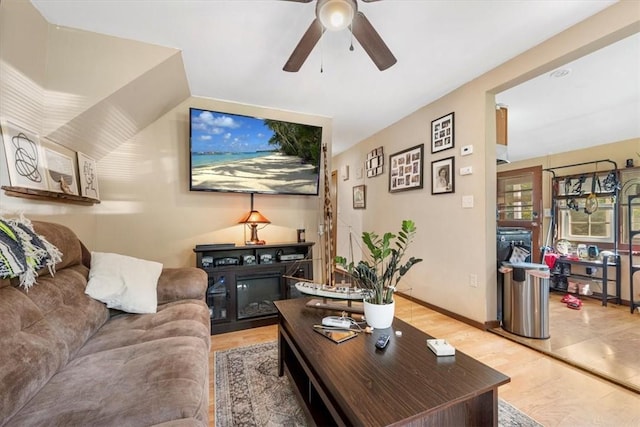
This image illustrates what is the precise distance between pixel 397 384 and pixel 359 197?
13.0ft

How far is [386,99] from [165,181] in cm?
256

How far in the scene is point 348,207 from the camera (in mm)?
5137

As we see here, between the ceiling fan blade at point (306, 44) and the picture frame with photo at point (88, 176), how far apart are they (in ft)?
5.98

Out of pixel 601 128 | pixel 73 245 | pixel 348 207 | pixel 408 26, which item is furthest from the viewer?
pixel 348 207

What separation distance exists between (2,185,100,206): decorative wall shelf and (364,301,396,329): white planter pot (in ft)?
6.60

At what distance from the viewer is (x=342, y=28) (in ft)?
4.82

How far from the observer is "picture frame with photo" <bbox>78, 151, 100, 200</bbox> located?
6.93ft

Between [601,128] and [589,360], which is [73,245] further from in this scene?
[601,128]

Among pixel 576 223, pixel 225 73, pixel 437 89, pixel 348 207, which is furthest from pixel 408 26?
pixel 576 223

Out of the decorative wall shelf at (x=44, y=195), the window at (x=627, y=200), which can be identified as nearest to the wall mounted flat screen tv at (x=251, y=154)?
the decorative wall shelf at (x=44, y=195)

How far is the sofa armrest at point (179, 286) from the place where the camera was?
1865 mm

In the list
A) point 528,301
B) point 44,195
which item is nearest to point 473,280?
point 528,301

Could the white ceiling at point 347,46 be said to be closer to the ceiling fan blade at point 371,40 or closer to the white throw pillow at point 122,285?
the ceiling fan blade at point 371,40

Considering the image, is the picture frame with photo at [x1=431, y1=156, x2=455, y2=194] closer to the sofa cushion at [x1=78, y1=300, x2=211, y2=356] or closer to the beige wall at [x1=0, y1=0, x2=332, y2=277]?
the beige wall at [x1=0, y1=0, x2=332, y2=277]
